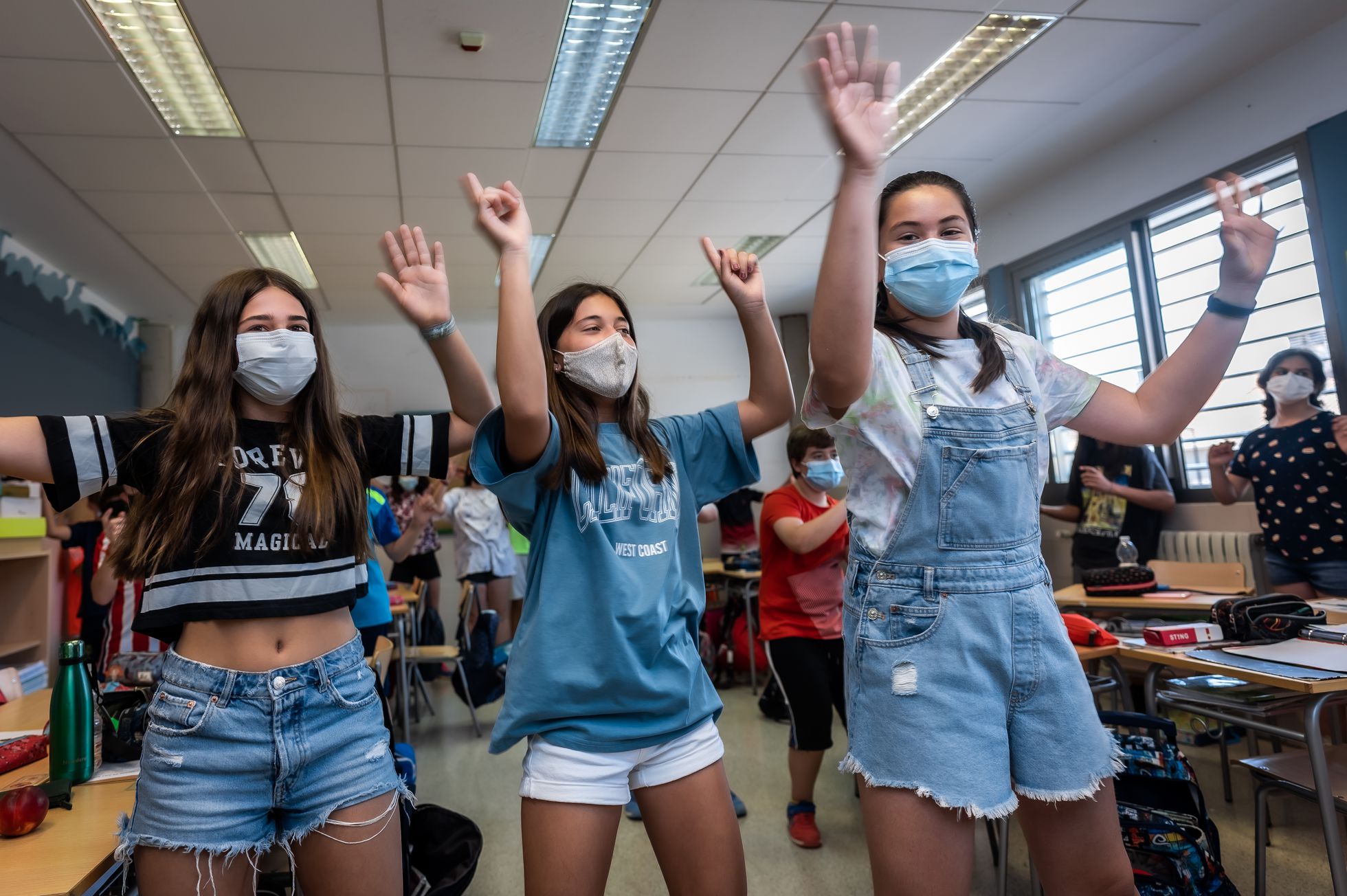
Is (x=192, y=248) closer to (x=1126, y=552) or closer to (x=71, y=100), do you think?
(x=71, y=100)

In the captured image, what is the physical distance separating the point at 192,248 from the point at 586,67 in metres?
3.59

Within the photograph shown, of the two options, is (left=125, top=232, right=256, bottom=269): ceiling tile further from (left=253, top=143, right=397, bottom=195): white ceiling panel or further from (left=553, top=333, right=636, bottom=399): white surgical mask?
(left=553, top=333, right=636, bottom=399): white surgical mask

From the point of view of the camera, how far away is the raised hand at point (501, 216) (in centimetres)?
135

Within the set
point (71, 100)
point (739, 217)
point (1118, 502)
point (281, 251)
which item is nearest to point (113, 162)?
point (71, 100)

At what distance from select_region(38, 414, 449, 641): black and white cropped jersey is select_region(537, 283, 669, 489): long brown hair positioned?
1.33 ft

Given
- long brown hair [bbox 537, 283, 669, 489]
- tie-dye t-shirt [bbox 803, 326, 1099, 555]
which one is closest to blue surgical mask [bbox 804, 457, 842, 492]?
long brown hair [bbox 537, 283, 669, 489]

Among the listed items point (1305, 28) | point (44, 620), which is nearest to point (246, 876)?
point (44, 620)

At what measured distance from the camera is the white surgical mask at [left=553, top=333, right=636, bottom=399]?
1571 mm

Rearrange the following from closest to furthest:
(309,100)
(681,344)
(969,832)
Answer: (969,832) → (309,100) → (681,344)

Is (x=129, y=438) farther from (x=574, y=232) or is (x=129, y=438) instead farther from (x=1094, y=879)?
(x=574, y=232)

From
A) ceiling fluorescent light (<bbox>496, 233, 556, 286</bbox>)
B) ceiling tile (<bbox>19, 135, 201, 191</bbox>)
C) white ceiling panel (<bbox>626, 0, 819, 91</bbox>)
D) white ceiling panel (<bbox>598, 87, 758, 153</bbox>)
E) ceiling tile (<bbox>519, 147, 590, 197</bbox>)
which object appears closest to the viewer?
white ceiling panel (<bbox>626, 0, 819, 91</bbox>)

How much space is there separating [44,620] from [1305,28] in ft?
23.4

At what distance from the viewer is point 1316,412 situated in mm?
3781

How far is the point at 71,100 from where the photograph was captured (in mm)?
4016
